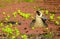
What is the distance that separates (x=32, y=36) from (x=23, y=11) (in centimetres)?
239

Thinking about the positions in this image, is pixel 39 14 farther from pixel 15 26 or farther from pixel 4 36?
pixel 4 36

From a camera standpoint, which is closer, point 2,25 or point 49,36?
point 49,36

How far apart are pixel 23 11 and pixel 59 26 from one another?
1878 millimetres

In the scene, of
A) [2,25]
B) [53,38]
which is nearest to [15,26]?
[2,25]

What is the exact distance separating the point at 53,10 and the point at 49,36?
8.25ft

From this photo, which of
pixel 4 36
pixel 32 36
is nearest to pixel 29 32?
pixel 32 36

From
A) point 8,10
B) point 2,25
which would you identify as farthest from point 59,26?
point 8,10

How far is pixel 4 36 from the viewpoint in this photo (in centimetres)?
625

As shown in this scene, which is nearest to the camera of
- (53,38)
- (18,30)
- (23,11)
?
(53,38)

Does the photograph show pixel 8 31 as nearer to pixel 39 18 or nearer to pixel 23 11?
pixel 39 18

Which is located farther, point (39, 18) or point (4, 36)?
point (39, 18)

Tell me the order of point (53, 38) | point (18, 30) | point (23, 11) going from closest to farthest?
point (53, 38), point (18, 30), point (23, 11)

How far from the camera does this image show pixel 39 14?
277 inches

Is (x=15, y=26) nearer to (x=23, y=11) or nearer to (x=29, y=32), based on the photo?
(x=29, y=32)
